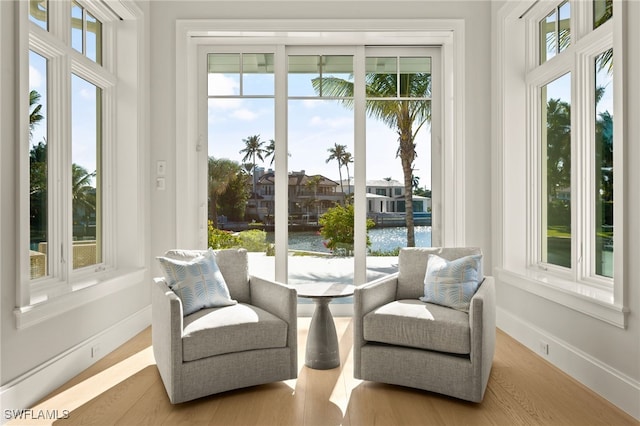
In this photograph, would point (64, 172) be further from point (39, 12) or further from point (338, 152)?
point (338, 152)

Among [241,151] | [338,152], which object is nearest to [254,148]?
[241,151]

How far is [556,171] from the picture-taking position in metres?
3.57

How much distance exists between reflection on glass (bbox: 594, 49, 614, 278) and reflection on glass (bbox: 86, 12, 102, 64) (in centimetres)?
373

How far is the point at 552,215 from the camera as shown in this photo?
3629 mm

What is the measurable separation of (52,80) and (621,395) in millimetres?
3950

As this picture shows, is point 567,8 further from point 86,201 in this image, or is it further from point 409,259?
point 86,201

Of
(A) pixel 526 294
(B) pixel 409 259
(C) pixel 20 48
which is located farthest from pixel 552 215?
(C) pixel 20 48

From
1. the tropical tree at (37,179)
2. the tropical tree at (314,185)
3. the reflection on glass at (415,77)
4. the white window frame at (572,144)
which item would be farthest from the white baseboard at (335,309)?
the tropical tree at (37,179)

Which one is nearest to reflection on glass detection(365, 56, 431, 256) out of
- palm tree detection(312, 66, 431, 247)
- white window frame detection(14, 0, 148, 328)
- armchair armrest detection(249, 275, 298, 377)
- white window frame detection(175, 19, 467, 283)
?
palm tree detection(312, 66, 431, 247)

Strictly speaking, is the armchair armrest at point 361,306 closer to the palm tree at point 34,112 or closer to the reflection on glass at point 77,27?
the palm tree at point 34,112

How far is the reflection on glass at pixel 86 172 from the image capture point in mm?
3381

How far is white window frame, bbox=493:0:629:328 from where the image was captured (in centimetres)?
251

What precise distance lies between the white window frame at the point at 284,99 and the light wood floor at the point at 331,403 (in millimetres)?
1590

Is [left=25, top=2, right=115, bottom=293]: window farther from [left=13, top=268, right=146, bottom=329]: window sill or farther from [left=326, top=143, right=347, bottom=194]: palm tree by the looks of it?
[left=326, top=143, right=347, bottom=194]: palm tree
